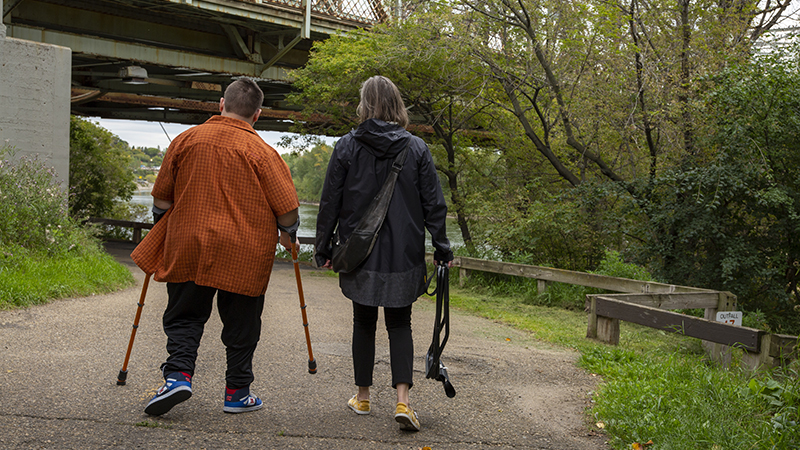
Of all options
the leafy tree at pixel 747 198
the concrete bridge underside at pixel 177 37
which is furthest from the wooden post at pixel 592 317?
the concrete bridge underside at pixel 177 37

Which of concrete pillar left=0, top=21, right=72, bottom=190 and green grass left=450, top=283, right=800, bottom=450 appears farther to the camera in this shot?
concrete pillar left=0, top=21, right=72, bottom=190

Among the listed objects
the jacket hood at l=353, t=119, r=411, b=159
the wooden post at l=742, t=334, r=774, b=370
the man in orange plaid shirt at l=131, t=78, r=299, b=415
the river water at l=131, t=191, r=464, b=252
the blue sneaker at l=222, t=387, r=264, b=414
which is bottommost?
the river water at l=131, t=191, r=464, b=252

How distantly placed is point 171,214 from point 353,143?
3.55 ft

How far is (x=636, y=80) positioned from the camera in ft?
39.8

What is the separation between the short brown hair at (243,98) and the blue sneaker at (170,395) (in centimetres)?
151

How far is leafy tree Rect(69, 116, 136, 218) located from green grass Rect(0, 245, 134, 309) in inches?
611

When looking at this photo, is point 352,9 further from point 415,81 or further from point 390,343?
point 390,343

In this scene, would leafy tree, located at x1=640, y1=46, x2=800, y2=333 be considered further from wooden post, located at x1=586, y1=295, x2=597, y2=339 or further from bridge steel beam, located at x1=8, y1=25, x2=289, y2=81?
bridge steel beam, located at x1=8, y1=25, x2=289, y2=81

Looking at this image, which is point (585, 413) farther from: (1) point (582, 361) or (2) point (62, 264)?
(2) point (62, 264)

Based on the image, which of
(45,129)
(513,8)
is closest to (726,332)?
(513,8)

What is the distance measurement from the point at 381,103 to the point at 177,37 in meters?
13.7

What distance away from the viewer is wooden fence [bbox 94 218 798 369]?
5.11 meters

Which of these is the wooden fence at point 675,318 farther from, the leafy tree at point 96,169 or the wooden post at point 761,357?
the leafy tree at point 96,169

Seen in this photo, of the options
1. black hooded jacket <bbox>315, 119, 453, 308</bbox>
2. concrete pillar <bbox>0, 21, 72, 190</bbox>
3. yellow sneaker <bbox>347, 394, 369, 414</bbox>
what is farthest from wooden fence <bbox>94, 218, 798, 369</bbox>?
concrete pillar <bbox>0, 21, 72, 190</bbox>
